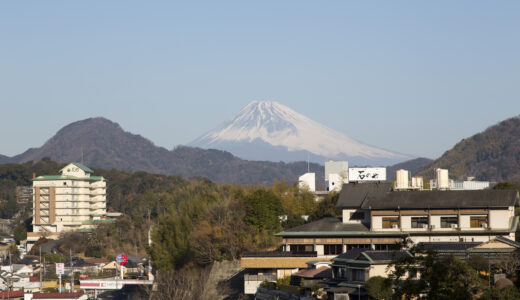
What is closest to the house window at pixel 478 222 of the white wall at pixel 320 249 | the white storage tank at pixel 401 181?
the white storage tank at pixel 401 181

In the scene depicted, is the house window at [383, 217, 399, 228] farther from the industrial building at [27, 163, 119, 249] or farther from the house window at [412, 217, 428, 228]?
the industrial building at [27, 163, 119, 249]

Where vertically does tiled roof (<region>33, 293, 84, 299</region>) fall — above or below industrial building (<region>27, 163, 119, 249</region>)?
below

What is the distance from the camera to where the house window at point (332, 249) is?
240ft

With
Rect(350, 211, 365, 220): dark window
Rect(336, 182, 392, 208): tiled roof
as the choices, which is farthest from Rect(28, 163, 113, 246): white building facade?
Rect(350, 211, 365, 220): dark window

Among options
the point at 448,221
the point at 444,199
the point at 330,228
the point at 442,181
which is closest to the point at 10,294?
the point at 330,228

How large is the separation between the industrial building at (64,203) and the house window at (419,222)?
11374 cm

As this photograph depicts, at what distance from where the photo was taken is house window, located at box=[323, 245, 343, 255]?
240 feet

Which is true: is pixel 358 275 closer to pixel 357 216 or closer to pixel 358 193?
pixel 357 216

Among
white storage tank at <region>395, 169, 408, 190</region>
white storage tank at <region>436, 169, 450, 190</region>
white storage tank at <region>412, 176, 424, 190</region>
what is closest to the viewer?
white storage tank at <region>395, 169, 408, 190</region>

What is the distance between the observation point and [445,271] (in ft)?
102

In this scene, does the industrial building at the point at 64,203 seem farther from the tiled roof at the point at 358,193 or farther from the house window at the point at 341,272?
the house window at the point at 341,272

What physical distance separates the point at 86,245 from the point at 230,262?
77.1 metres

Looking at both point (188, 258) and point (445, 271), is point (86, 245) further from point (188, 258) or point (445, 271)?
point (445, 271)

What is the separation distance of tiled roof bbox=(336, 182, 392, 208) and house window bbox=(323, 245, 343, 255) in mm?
5289
